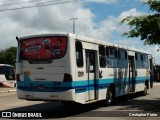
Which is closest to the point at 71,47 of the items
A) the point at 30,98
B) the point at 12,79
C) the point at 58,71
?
the point at 58,71

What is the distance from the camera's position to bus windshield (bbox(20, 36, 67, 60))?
1424 centimetres

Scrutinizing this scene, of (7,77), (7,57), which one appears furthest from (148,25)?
(7,57)

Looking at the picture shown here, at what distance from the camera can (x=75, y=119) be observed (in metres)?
13.3

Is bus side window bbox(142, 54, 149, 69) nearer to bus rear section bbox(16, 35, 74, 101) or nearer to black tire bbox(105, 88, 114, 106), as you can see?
black tire bbox(105, 88, 114, 106)

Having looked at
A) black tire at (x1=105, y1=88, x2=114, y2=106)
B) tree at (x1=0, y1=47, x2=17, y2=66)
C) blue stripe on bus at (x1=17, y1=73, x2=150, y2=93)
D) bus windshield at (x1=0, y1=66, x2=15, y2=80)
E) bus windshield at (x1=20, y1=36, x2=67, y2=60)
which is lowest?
black tire at (x1=105, y1=88, x2=114, y2=106)

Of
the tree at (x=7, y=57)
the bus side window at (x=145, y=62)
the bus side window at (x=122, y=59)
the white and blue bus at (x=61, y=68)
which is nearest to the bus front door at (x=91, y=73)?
the white and blue bus at (x=61, y=68)

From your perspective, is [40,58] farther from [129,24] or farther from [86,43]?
[129,24]

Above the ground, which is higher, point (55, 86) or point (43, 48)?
point (43, 48)

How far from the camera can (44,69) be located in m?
14.4

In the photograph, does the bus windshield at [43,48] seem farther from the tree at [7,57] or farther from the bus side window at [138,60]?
the tree at [7,57]

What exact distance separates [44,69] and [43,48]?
80cm

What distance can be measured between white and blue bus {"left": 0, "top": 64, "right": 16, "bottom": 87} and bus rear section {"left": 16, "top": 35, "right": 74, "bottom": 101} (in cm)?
2609

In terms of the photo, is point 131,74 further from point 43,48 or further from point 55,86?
point 55,86

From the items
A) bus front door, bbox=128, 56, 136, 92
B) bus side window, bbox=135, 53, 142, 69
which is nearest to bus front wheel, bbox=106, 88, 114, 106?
bus front door, bbox=128, 56, 136, 92
